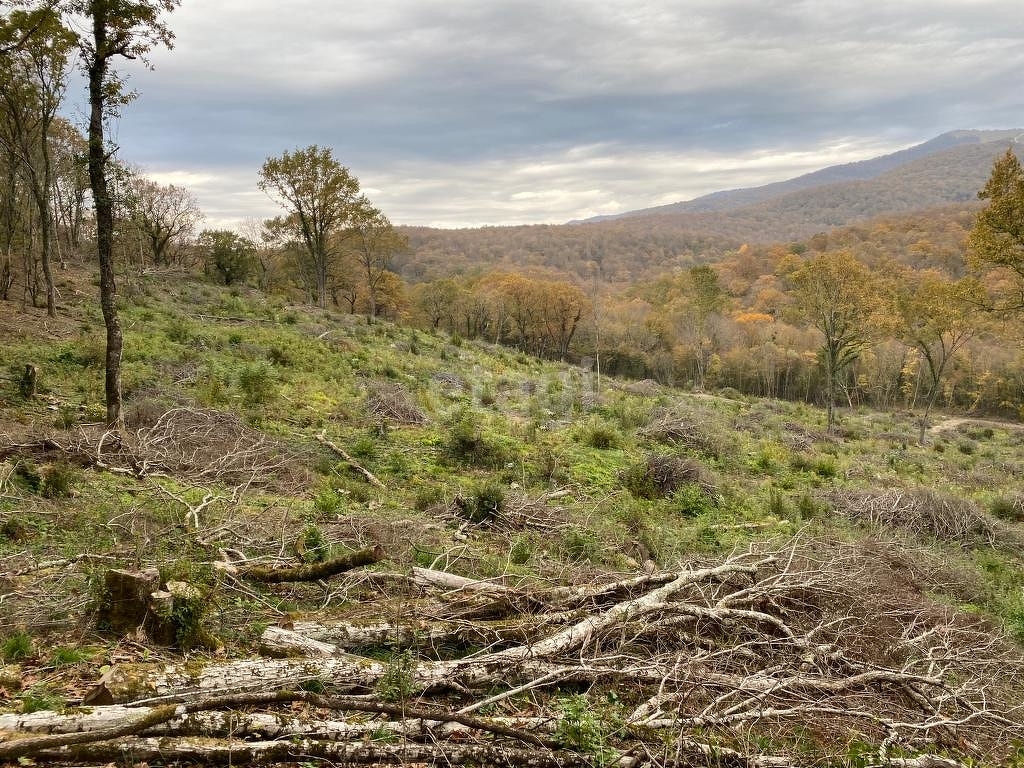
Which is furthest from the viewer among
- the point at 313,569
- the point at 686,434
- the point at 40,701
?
the point at 686,434

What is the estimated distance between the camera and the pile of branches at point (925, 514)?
349 inches

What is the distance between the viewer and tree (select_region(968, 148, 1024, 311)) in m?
12.1

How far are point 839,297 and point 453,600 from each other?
20.8 m

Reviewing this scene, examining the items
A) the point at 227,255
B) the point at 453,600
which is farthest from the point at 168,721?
the point at 227,255

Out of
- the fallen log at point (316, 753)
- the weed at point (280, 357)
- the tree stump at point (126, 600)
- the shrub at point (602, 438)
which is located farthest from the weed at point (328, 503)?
the weed at point (280, 357)

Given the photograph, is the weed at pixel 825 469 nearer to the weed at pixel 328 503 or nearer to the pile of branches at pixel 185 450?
the weed at pixel 328 503

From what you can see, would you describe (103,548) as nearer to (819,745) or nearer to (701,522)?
(819,745)

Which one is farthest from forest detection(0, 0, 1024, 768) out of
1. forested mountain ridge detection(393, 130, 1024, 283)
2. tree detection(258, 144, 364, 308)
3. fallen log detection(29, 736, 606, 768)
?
forested mountain ridge detection(393, 130, 1024, 283)

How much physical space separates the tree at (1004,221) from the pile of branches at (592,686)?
431 inches

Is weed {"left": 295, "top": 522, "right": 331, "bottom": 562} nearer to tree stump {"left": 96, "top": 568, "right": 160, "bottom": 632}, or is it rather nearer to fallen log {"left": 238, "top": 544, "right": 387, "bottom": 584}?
fallen log {"left": 238, "top": 544, "right": 387, "bottom": 584}

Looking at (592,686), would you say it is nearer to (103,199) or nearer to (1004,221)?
(103,199)

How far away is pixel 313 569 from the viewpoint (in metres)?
4.41

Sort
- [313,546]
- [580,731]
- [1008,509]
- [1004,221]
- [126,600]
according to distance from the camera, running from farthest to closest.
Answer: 1. [1004,221]
2. [1008,509]
3. [313,546]
4. [126,600]
5. [580,731]

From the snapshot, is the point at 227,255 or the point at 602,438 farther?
the point at 227,255
